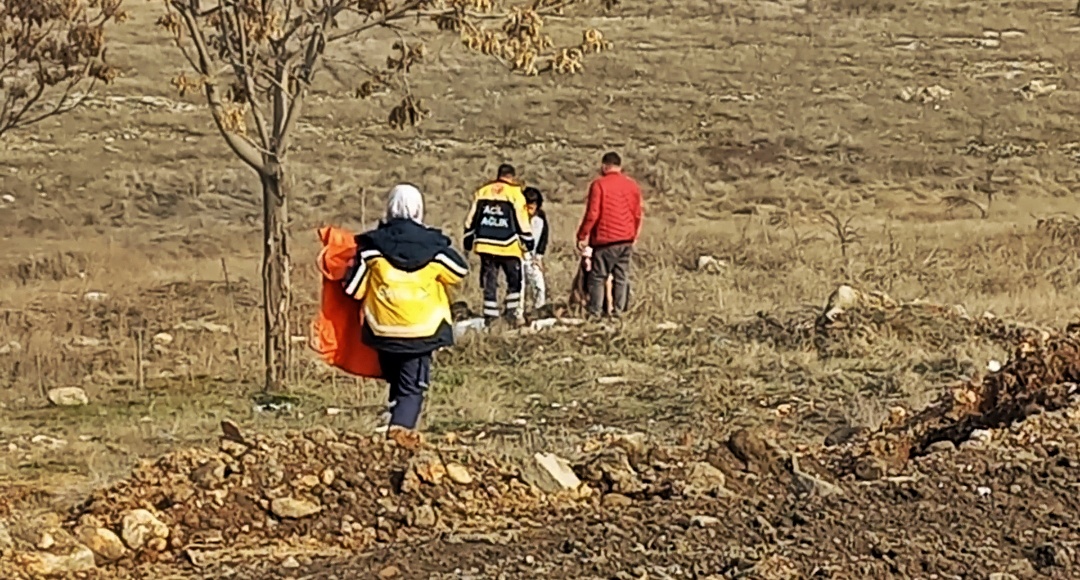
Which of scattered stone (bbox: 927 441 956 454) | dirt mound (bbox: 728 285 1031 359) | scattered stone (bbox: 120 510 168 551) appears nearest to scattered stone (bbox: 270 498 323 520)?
scattered stone (bbox: 120 510 168 551)

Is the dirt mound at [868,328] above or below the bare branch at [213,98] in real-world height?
below

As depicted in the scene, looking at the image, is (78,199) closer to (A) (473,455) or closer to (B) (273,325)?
(B) (273,325)

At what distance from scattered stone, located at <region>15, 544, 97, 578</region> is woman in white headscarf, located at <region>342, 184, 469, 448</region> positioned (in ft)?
7.18

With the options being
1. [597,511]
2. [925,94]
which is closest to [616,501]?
[597,511]

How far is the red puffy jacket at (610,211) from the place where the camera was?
1422 centimetres

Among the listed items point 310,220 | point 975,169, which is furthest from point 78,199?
point 975,169

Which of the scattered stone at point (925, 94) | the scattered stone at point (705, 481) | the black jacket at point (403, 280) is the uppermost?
the black jacket at point (403, 280)

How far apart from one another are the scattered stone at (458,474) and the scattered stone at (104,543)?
1392 mm

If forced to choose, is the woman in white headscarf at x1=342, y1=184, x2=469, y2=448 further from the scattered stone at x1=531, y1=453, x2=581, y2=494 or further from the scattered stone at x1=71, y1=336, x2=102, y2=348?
the scattered stone at x1=71, y1=336, x2=102, y2=348

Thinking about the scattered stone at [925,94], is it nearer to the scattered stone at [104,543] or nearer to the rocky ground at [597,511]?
the rocky ground at [597,511]

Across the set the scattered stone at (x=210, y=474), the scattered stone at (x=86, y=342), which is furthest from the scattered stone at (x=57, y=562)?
the scattered stone at (x=86, y=342)

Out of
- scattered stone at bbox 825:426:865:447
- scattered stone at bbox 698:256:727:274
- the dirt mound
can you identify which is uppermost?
scattered stone at bbox 825:426:865:447

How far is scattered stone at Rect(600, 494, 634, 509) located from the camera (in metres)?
7.16

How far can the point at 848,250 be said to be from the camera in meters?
19.5
